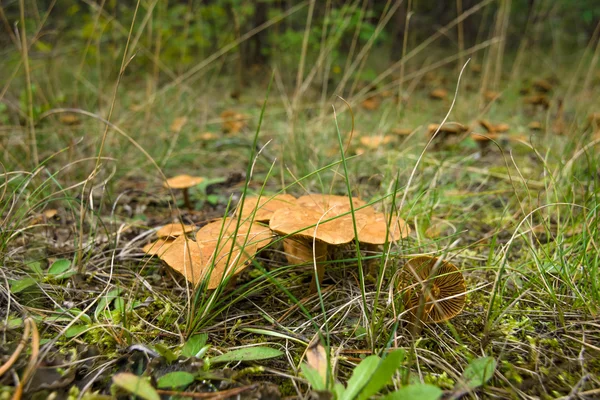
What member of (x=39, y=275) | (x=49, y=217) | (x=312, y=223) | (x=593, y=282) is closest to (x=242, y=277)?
(x=312, y=223)

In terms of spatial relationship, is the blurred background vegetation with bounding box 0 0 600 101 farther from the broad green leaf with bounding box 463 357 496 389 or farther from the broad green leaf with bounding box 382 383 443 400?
the broad green leaf with bounding box 382 383 443 400

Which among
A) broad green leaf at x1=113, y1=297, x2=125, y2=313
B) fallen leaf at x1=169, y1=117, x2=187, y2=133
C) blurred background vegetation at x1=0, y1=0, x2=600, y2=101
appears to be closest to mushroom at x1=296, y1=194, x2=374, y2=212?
broad green leaf at x1=113, y1=297, x2=125, y2=313

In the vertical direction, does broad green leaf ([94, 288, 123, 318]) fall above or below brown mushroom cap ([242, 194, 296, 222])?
below

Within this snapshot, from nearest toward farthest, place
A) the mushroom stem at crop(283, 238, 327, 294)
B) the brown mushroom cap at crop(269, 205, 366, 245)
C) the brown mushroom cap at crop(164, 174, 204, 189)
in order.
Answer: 1. the brown mushroom cap at crop(269, 205, 366, 245)
2. the mushroom stem at crop(283, 238, 327, 294)
3. the brown mushroom cap at crop(164, 174, 204, 189)

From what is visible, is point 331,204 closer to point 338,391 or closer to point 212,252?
point 212,252

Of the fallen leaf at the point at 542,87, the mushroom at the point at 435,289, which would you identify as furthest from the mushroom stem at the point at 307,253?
the fallen leaf at the point at 542,87

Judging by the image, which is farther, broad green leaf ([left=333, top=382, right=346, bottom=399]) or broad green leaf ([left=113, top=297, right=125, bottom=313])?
broad green leaf ([left=113, top=297, right=125, bottom=313])

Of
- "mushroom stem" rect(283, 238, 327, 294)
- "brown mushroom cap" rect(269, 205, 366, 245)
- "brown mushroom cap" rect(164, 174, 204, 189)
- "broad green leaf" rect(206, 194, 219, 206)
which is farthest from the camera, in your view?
"broad green leaf" rect(206, 194, 219, 206)
